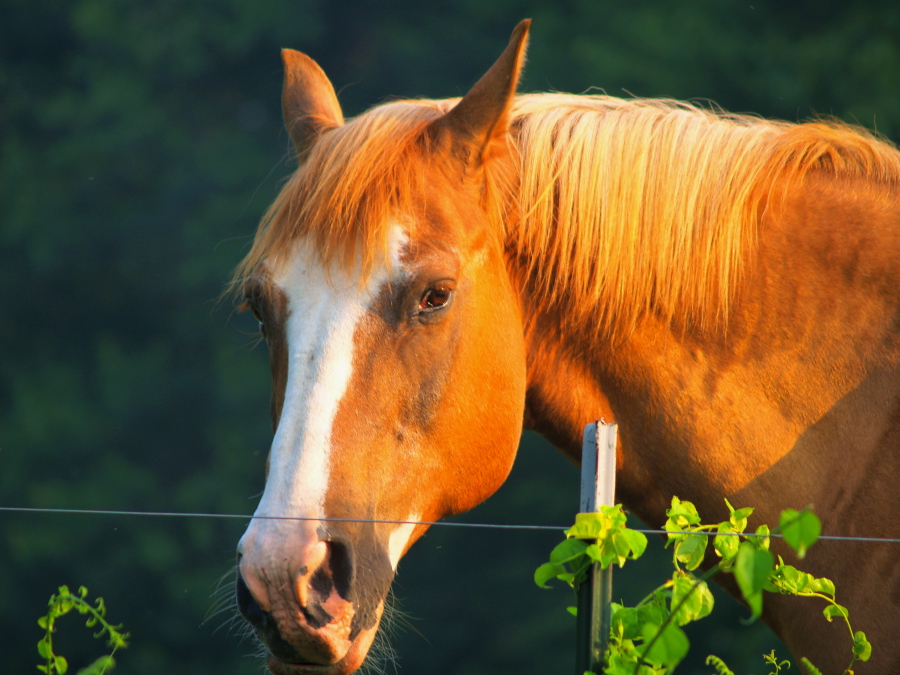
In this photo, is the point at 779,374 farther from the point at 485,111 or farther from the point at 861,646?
the point at 485,111

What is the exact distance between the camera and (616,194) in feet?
3.99

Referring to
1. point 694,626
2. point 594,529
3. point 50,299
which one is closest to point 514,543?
point 694,626

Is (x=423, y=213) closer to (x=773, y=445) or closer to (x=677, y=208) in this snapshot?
(x=677, y=208)

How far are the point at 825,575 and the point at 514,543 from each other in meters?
2.44

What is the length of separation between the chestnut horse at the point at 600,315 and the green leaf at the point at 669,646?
47cm

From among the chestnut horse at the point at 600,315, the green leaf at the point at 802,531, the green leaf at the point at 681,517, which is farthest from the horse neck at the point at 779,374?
the green leaf at the point at 802,531

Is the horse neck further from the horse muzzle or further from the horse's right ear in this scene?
the horse's right ear

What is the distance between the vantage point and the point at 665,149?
123cm

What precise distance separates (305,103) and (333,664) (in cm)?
97

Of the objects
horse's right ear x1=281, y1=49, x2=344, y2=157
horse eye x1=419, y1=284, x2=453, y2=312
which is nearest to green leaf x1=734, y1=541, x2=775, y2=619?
horse eye x1=419, y1=284, x2=453, y2=312

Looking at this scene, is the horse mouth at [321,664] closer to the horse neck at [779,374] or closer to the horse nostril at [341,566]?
the horse nostril at [341,566]

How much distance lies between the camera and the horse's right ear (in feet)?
4.70

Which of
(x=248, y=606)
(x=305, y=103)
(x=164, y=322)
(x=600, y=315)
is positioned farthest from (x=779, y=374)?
(x=164, y=322)

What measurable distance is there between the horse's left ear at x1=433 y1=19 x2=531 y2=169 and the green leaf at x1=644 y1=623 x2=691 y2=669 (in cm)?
76
